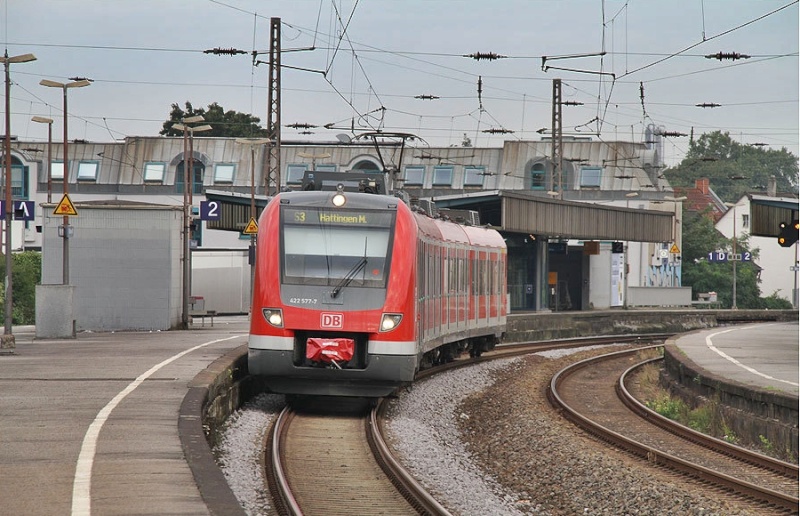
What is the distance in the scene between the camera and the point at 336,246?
1795cm

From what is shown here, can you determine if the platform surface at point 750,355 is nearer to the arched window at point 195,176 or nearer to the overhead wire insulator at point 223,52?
the overhead wire insulator at point 223,52

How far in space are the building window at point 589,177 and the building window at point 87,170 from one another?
30.6m

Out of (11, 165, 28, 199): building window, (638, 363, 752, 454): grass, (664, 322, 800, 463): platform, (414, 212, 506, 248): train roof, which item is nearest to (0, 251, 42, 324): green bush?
(414, 212, 506, 248): train roof

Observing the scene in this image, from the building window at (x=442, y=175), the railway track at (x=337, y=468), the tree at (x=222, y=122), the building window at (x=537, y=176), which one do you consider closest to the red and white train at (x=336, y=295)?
the railway track at (x=337, y=468)

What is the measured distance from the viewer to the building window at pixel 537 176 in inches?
3076

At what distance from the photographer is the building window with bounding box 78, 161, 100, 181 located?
79875 millimetres

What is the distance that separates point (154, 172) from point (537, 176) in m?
24.1

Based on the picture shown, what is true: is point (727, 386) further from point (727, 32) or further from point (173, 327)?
point (173, 327)

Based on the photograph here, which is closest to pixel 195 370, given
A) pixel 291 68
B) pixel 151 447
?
pixel 151 447

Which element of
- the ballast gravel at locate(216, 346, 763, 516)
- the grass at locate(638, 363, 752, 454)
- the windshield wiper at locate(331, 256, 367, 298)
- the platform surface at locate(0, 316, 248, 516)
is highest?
the windshield wiper at locate(331, 256, 367, 298)

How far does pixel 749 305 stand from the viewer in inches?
3578

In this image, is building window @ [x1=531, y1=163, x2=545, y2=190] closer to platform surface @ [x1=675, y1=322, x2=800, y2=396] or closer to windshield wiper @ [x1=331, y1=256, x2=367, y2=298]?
platform surface @ [x1=675, y1=322, x2=800, y2=396]

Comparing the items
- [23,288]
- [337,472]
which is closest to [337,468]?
[337,472]

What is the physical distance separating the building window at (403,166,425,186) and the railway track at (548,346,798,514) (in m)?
49.1
